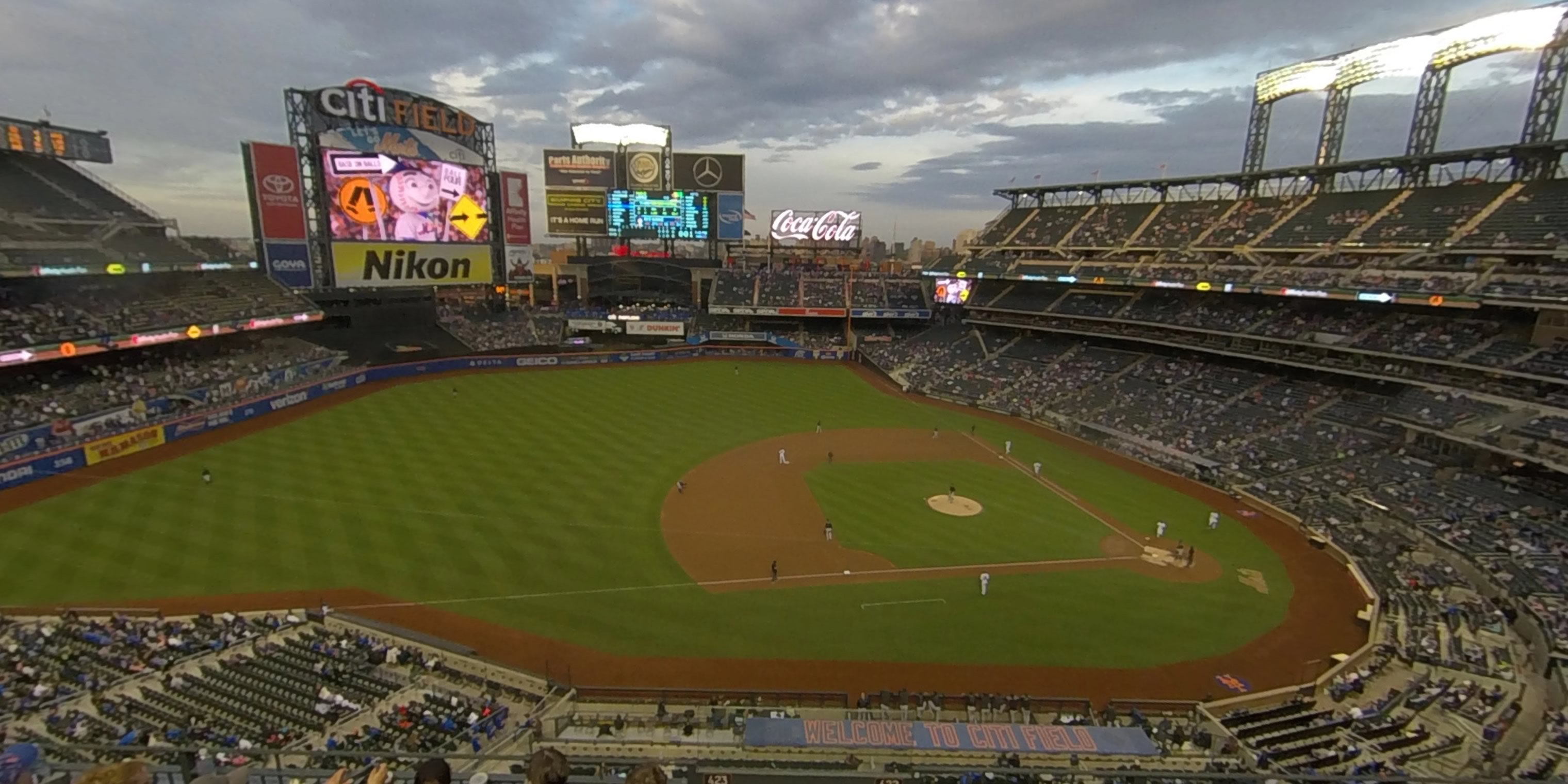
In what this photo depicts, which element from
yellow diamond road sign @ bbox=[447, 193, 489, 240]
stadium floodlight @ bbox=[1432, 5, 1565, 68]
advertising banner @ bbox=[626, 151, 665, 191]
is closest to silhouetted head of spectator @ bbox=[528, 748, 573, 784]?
stadium floodlight @ bbox=[1432, 5, 1565, 68]

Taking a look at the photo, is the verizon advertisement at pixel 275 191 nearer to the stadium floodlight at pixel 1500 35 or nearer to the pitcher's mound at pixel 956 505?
the pitcher's mound at pixel 956 505

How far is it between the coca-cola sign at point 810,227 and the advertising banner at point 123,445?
54629 millimetres

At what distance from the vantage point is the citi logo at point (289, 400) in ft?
139

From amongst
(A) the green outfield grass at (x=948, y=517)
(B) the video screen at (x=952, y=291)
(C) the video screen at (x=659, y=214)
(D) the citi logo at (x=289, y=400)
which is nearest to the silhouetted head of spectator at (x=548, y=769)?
(A) the green outfield grass at (x=948, y=517)

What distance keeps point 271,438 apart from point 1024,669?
38318mm

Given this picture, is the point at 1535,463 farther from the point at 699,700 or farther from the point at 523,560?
the point at 523,560

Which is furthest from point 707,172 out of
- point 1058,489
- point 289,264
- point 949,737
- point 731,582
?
point 949,737

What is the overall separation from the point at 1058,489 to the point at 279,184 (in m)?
54.1

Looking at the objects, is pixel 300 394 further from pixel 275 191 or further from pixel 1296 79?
pixel 1296 79

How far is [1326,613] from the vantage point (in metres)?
22.7

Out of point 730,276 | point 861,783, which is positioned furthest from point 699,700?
point 730,276

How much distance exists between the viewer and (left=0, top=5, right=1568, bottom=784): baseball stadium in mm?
15297

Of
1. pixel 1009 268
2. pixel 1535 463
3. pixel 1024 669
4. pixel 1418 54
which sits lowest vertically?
pixel 1024 669

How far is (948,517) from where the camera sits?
29469 mm
